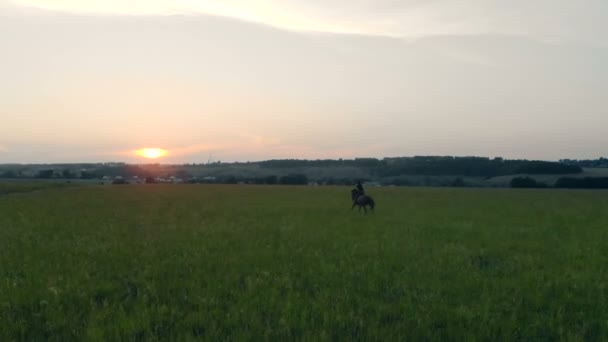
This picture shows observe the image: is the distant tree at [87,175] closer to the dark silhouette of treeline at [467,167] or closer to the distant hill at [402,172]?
the distant hill at [402,172]

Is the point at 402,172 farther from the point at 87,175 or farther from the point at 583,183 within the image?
the point at 87,175

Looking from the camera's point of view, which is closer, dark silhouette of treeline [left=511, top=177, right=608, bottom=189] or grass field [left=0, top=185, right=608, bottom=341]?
grass field [left=0, top=185, right=608, bottom=341]

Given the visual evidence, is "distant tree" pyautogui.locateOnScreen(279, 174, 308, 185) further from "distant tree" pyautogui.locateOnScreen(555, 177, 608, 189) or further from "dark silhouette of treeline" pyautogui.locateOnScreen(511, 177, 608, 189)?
"distant tree" pyautogui.locateOnScreen(555, 177, 608, 189)

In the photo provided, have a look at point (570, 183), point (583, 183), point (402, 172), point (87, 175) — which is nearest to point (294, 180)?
point (402, 172)

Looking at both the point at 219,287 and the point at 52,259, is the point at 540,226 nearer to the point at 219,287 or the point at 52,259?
the point at 219,287

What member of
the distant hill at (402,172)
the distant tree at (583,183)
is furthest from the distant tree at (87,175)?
the distant tree at (583,183)

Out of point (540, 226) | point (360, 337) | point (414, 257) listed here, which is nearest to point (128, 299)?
point (360, 337)

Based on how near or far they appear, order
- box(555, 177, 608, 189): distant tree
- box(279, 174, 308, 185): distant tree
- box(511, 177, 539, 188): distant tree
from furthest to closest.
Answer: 1. box(279, 174, 308, 185): distant tree
2. box(511, 177, 539, 188): distant tree
3. box(555, 177, 608, 189): distant tree

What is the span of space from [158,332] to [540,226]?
21716 millimetres

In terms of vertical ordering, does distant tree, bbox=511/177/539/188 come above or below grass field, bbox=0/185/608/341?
below

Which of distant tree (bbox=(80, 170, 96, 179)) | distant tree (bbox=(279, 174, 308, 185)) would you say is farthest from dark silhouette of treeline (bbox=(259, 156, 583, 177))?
distant tree (bbox=(80, 170, 96, 179))

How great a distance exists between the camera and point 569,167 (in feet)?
407

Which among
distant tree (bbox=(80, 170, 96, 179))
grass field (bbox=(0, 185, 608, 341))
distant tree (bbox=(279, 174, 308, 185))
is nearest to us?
grass field (bbox=(0, 185, 608, 341))

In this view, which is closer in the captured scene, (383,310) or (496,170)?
(383,310)
